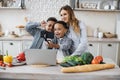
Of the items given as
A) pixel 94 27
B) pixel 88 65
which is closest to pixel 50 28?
pixel 88 65

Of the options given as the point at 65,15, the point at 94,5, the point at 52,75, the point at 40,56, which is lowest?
the point at 52,75

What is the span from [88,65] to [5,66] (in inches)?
32.6

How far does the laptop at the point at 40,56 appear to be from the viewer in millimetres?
2047

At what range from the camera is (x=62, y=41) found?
8.79 ft

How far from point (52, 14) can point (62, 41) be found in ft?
6.53

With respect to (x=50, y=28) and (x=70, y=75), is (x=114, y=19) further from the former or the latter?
(x=70, y=75)

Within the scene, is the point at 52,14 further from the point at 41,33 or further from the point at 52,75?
the point at 52,75

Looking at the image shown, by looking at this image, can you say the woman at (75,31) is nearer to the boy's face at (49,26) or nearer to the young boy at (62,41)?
the young boy at (62,41)

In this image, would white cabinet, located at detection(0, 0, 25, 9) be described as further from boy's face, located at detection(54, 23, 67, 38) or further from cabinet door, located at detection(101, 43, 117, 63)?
boy's face, located at detection(54, 23, 67, 38)

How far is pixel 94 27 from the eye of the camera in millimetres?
4613

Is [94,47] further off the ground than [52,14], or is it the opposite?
[52,14]

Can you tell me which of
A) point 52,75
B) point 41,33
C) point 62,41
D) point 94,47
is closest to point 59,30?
point 62,41

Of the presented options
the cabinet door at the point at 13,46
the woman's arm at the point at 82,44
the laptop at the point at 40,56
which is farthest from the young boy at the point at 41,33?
the cabinet door at the point at 13,46

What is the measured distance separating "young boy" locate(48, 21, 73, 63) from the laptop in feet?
1.50
